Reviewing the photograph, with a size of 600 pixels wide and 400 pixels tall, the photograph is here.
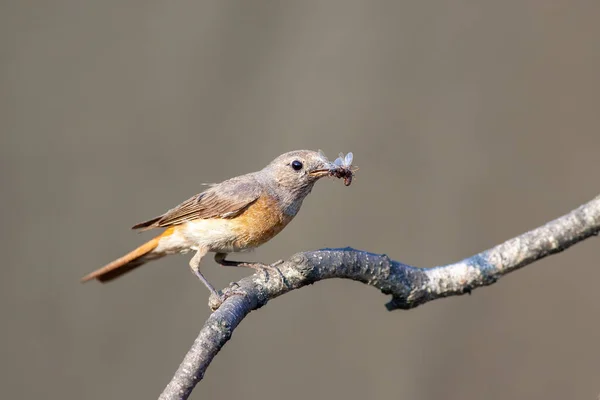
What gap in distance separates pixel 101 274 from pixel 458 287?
1.67m

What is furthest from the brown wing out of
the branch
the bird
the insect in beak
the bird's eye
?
the branch

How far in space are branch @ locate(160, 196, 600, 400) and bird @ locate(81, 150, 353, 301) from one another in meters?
0.60

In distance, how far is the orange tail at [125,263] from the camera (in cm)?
315

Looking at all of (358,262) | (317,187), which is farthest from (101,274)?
(317,187)

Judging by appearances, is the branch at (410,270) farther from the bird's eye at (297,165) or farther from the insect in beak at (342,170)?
the bird's eye at (297,165)

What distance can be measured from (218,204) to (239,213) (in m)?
0.15

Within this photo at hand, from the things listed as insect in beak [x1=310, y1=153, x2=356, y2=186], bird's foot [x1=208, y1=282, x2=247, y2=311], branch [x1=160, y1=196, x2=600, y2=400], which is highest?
insect in beak [x1=310, y1=153, x2=356, y2=186]

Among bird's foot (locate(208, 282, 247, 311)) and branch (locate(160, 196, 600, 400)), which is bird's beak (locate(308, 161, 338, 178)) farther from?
bird's foot (locate(208, 282, 247, 311))

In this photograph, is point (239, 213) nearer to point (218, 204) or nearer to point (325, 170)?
point (218, 204)

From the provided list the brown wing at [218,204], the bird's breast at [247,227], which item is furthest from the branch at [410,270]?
the brown wing at [218,204]

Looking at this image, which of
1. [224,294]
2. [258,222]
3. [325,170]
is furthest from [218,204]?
[224,294]

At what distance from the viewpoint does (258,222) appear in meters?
2.95

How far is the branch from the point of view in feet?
7.29

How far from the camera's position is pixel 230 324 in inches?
71.7
